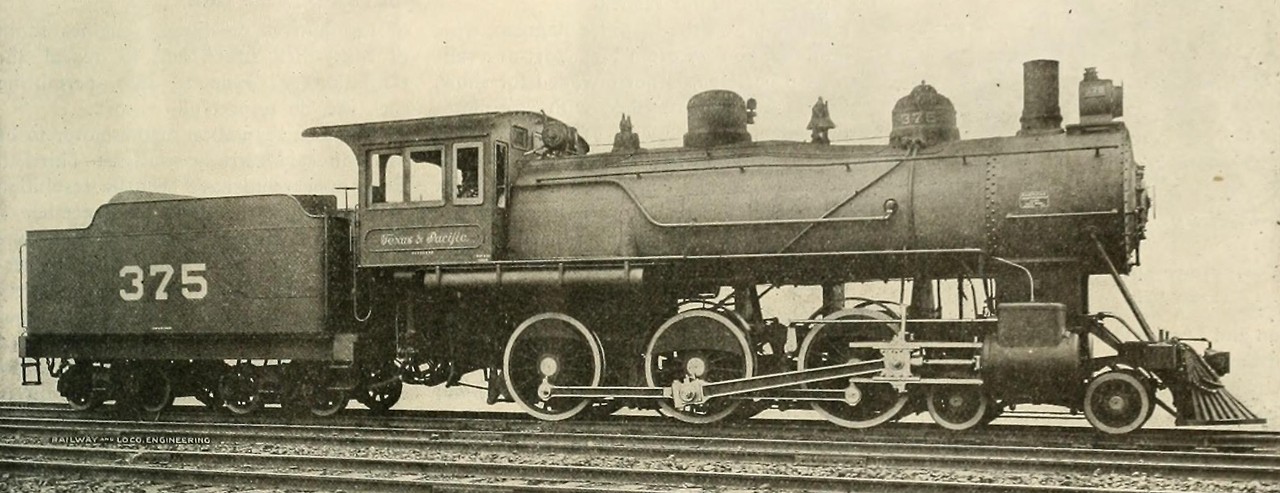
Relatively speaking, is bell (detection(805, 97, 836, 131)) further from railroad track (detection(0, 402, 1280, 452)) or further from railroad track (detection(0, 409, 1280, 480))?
railroad track (detection(0, 409, 1280, 480))

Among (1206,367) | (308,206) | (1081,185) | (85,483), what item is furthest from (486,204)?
(1206,367)

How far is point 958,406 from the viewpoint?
9805mm

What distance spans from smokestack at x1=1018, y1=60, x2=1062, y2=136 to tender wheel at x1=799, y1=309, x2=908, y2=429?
2050mm

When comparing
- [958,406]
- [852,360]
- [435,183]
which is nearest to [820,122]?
[852,360]

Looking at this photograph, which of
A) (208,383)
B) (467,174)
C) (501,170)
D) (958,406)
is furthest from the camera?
(208,383)

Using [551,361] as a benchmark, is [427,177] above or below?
above

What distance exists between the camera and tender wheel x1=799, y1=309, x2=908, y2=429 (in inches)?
397

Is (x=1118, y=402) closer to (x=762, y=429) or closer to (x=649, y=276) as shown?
(x=762, y=429)

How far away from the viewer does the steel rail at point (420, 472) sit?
7341 mm

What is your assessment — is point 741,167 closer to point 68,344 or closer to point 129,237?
point 129,237

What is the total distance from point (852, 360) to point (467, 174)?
14.1ft

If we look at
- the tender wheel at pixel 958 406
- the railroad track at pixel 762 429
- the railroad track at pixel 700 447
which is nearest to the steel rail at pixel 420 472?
the railroad track at pixel 700 447

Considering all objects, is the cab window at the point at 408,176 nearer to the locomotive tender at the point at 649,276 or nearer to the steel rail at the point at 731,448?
the locomotive tender at the point at 649,276

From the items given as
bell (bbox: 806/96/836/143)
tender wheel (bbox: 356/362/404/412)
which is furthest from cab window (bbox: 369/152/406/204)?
bell (bbox: 806/96/836/143)
